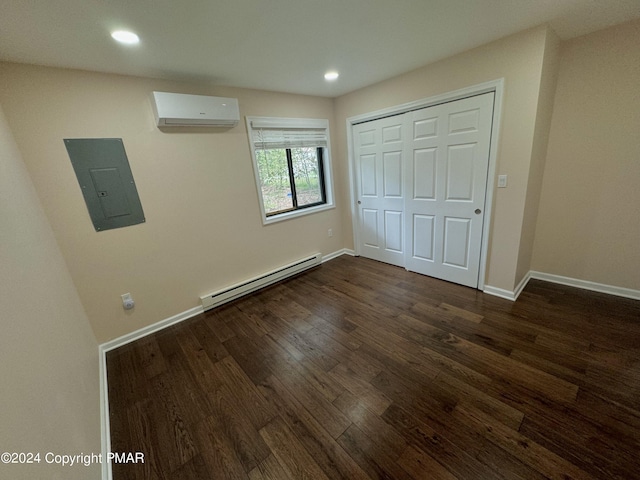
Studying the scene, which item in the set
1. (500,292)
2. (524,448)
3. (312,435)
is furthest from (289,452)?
(500,292)

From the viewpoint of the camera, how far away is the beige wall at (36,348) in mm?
760

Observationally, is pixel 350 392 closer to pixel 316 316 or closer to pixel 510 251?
pixel 316 316

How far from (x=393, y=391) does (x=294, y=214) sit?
2337mm

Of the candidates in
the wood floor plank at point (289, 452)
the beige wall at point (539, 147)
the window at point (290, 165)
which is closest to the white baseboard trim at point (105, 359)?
the wood floor plank at point (289, 452)

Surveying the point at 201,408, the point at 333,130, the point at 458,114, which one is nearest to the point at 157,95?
the point at 333,130

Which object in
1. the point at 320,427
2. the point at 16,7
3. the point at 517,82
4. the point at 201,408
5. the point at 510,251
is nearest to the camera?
the point at 16,7

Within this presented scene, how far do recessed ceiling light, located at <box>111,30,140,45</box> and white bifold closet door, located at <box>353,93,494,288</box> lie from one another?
246 cm

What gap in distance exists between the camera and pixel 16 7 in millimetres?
1203

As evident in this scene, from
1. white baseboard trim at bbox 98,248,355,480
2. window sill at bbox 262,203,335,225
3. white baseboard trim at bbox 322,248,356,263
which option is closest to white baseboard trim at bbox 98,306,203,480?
white baseboard trim at bbox 98,248,355,480

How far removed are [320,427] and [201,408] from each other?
799mm

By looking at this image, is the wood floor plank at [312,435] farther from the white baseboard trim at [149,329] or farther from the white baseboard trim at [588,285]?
the white baseboard trim at [588,285]

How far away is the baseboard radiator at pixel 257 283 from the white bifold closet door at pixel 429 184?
3.46 feet

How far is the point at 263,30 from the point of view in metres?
1.64

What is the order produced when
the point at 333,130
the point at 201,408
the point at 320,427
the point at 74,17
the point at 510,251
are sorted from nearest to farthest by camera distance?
the point at 74,17
the point at 320,427
the point at 201,408
the point at 510,251
the point at 333,130
